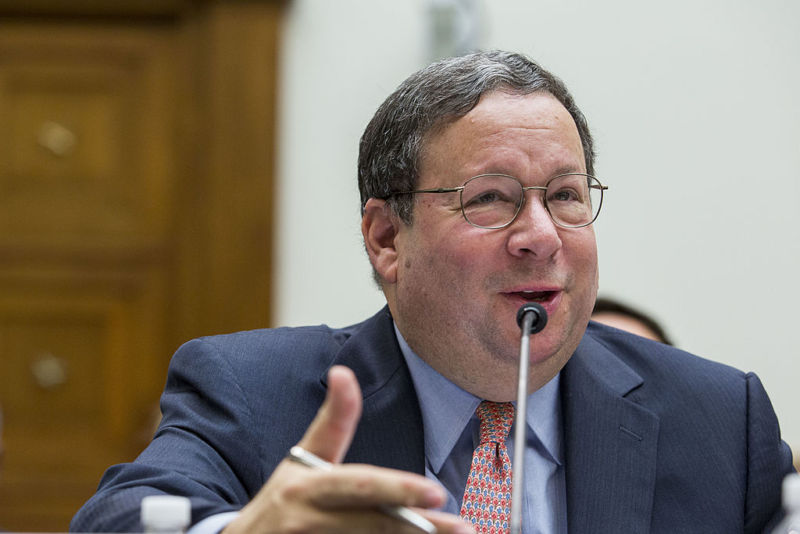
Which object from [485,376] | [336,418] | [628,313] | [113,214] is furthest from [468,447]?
[113,214]

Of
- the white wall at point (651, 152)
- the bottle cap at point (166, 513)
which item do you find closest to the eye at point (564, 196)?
the bottle cap at point (166, 513)

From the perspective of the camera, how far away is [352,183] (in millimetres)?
3143

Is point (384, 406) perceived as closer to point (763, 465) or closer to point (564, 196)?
point (564, 196)

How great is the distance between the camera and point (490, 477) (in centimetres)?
156

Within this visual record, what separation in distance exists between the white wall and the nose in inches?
63.8

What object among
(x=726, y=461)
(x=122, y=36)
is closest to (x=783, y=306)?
(x=726, y=461)

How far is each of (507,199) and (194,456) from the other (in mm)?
597

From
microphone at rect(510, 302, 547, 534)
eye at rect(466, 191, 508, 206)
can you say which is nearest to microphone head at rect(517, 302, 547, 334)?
microphone at rect(510, 302, 547, 534)

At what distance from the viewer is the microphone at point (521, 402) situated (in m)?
1.13

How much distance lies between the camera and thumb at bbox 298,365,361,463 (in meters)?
0.99

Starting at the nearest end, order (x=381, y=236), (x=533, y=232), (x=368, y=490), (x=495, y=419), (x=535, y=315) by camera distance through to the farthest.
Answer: (x=368, y=490) → (x=535, y=315) → (x=533, y=232) → (x=495, y=419) → (x=381, y=236)

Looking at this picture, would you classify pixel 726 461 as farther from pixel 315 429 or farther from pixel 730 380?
pixel 315 429

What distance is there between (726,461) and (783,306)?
163 centimetres

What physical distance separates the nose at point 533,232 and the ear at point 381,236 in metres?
0.25
